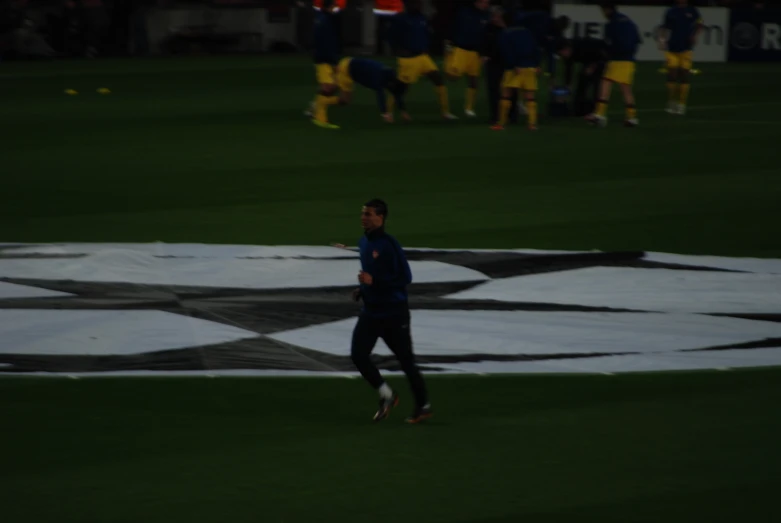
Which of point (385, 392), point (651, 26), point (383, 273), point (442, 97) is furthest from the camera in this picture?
point (651, 26)

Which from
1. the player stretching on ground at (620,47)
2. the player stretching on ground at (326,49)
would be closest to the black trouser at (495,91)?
the player stretching on ground at (620,47)

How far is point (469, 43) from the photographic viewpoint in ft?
81.6

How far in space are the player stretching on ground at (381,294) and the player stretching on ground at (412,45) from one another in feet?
49.8

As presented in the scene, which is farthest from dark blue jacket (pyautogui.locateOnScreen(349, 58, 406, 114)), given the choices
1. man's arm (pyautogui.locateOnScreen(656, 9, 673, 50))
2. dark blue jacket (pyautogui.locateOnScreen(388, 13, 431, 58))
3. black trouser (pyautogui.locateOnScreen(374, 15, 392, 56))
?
black trouser (pyautogui.locateOnScreen(374, 15, 392, 56))

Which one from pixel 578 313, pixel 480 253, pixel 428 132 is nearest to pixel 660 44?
pixel 428 132

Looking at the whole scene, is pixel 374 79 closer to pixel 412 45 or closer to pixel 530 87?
pixel 412 45

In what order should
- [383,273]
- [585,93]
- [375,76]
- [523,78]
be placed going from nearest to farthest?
[383,273] → [523,78] → [375,76] → [585,93]

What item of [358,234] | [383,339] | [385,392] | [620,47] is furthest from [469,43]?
[383,339]

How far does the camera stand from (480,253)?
571 inches

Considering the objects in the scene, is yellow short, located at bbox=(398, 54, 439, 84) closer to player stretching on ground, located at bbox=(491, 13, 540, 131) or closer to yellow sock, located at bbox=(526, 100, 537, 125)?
player stretching on ground, located at bbox=(491, 13, 540, 131)

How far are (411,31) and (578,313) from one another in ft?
40.4

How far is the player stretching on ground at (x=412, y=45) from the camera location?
23.8 metres

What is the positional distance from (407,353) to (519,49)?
14.2m

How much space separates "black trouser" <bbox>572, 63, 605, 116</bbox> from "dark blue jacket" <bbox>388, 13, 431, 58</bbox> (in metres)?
3.00
